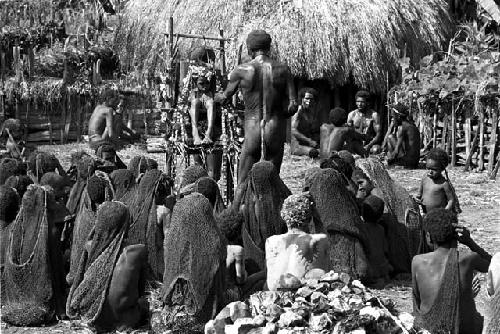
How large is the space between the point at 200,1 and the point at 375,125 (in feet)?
14.3

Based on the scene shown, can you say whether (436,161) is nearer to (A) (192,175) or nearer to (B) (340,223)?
(B) (340,223)

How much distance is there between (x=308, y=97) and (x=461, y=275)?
34.0 ft

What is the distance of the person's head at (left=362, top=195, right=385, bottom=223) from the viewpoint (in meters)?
9.50

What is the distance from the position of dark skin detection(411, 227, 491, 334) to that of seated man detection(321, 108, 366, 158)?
225 inches

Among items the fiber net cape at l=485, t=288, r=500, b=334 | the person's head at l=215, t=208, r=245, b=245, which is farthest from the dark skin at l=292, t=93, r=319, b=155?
the fiber net cape at l=485, t=288, r=500, b=334

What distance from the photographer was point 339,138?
1288 cm

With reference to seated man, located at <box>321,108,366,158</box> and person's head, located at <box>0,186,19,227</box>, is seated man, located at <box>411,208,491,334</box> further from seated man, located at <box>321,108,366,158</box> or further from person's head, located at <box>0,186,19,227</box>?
seated man, located at <box>321,108,366,158</box>

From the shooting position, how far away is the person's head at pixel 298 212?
723cm

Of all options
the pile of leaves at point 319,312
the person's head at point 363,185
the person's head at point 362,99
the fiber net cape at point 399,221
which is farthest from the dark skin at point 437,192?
the person's head at point 362,99

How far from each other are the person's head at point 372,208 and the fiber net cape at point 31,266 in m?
2.78

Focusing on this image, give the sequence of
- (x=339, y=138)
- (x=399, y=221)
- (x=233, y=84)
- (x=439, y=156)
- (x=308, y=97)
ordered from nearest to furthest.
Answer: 1. (x=399, y=221)
2. (x=439, y=156)
3. (x=233, y=84)
4. (x=339, y=138)
5. (x=308, y=97)

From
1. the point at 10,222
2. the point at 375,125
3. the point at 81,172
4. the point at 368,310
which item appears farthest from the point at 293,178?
the point at 368,310

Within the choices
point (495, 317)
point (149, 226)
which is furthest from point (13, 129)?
point (495, 317)

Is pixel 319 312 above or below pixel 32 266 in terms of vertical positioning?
above
